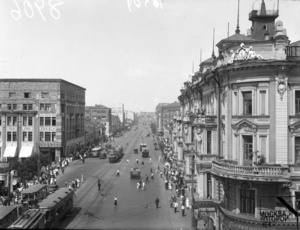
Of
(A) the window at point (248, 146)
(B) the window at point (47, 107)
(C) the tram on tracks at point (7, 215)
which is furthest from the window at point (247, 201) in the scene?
(B) the window at point (47, 107)

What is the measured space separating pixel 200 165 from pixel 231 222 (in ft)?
24.8

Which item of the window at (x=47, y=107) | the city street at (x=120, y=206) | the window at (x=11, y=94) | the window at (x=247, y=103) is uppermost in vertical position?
the window at (x=11, y=94)

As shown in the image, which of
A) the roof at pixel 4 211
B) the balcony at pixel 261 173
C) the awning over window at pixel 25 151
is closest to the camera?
the balcony at pixel 261 173

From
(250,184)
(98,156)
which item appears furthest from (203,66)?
(98,156)

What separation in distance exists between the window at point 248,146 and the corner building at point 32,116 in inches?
2047

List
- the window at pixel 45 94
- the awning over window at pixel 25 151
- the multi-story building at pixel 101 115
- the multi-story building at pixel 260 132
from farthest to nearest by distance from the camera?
the multi-story building at pixel 101 115 < the window at pixel 45 94 < the awning over window at pixel 25 151 < the multi-story building at pixel 260 132

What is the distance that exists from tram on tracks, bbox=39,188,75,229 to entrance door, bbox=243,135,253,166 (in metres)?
14.7

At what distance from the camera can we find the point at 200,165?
33031mm

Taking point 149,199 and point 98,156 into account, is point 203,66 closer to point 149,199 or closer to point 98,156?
point 149,199

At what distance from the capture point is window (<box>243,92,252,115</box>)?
25391 millimetres

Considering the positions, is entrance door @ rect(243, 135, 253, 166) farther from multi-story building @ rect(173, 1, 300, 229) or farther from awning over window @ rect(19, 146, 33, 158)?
awning over window @ rect(19, 146, 33, 158)

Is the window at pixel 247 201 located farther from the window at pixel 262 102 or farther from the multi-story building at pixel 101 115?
the multi-story building at pixel 101 115

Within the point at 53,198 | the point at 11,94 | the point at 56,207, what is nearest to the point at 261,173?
the point at 56,207

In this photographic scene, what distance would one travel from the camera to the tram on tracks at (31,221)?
21.3 metres
